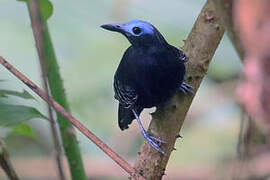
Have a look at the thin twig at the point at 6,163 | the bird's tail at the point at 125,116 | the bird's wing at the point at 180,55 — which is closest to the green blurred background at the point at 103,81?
the bird's tail at the point at 125,116

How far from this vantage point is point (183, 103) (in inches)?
57.4

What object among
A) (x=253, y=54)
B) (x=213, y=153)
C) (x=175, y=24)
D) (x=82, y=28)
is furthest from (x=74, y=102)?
(x=253, y=54)

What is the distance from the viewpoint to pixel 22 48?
2037 mm

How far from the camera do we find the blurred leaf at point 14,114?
4.10 ft

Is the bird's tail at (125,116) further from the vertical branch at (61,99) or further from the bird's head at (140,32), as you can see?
the vertical branch at (61,99)

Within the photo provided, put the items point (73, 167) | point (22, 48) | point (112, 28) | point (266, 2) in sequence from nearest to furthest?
1. point (266, 2)
2. point (73, 167)
3. point (112, 28)
4. point (22, 48)

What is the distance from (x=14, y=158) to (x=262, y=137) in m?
1.21

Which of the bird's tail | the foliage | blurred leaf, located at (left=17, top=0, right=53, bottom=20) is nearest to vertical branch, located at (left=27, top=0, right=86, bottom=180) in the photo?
blurred leaf, located at (left=17, top=0, right=53, bottom=20)

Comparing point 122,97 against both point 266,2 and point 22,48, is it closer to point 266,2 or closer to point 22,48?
point 22,48

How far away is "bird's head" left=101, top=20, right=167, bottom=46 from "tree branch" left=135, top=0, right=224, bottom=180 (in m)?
0.32

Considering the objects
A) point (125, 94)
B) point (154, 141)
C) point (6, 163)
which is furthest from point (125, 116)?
point (6, 163)

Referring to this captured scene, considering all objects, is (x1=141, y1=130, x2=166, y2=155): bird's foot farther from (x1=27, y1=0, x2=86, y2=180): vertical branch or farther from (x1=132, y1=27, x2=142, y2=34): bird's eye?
(x1=132, y1=27, x2=142, y2=34): bird's eye

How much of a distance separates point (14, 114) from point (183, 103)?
0.46m

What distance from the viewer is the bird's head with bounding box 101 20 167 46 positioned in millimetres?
1754
